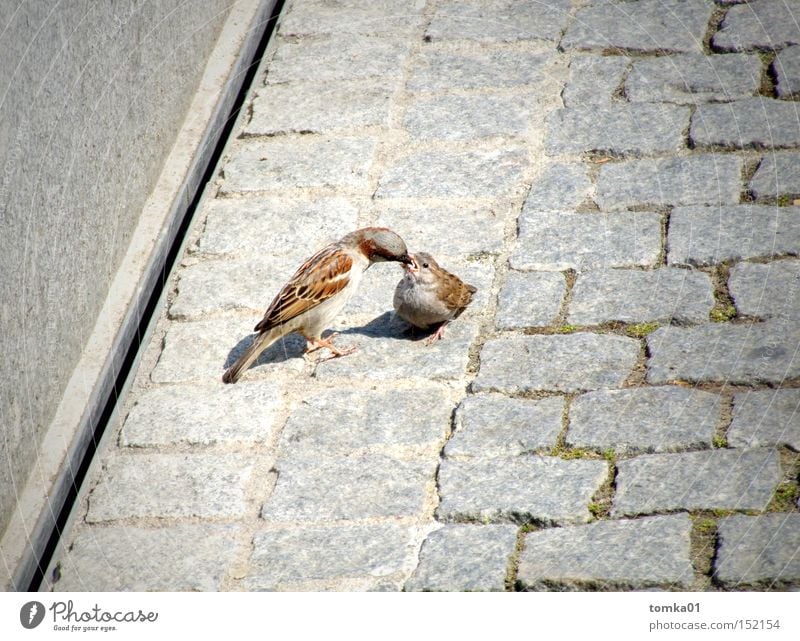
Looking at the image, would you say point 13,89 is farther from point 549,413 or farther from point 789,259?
point 789,259

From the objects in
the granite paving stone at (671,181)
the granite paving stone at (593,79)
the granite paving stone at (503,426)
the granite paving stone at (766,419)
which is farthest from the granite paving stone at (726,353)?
the granite paving stone at (593,79)

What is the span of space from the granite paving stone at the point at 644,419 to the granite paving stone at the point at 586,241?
110 centimetres

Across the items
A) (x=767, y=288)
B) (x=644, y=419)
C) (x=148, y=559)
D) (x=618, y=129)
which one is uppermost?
(x=148, y=559)

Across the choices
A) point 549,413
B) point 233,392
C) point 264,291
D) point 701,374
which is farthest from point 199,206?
point 701,374

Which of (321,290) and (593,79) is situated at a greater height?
(321,290)

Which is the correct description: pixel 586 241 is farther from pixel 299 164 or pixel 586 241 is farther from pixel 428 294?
pixel 299 164

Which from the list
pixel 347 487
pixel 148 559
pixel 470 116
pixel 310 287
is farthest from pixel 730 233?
pixel 148 559

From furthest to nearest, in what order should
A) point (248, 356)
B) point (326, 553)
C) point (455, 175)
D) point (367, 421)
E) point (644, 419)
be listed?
1. point (455, 175)
2. point (248, 356)
3. point (367, 421)
4. point (644, 419)
5. point (326, 553)

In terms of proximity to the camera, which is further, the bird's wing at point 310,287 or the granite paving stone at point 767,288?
the bird's wing at point 310,287

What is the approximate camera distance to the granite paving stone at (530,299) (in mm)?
5754

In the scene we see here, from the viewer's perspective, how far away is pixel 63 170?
560cm

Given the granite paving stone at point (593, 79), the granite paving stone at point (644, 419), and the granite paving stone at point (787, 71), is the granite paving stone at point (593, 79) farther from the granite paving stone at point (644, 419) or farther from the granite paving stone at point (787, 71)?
the granite paving stone at point (644, 419)

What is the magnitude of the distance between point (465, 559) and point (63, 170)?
287 cm

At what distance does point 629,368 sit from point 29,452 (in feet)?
9.32
